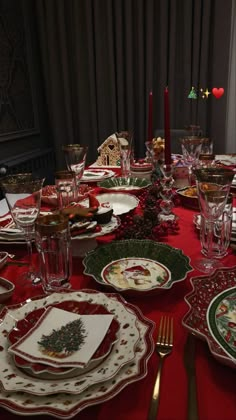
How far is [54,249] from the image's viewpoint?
63 centimetres

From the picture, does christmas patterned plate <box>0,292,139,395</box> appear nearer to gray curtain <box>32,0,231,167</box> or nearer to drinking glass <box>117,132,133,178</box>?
drinking glass <box>117,132,133,178</box>

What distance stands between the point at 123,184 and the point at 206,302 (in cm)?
82

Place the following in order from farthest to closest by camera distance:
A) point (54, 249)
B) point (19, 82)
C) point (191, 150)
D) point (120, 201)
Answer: point (19, 82)
point (191, 150)
point (120, 201)
point (54, 249)

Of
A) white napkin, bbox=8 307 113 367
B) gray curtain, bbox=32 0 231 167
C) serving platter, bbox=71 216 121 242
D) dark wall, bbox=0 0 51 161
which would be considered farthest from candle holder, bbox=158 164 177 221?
gray curtain, bbox=32 0 231 167

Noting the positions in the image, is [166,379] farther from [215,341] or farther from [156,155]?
[156,155]

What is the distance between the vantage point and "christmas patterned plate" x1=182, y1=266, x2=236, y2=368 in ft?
1.40

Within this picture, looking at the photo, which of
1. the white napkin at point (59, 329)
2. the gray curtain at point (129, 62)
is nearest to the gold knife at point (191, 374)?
the white napkin at point (59, 329)

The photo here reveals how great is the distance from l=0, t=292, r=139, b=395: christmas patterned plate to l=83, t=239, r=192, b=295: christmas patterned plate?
9 centimetres

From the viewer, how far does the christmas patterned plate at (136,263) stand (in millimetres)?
603

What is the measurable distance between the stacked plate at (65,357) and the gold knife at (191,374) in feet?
0.18

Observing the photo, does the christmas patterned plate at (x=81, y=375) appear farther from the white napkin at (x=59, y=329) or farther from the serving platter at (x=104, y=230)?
the serving platter at (x=104, y=230)

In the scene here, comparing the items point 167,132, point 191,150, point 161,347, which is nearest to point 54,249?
point 161,347

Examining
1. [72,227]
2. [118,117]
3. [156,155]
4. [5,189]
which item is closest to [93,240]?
[72,227]

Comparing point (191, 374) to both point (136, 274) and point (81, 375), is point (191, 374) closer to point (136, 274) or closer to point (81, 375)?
point (81, 375)
